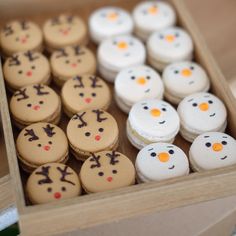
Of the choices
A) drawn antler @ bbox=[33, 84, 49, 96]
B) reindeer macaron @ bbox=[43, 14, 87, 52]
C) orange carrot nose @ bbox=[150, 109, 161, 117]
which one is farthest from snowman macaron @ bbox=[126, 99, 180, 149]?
reindeer macaron @ bbox=[43, 14, 87, 52]

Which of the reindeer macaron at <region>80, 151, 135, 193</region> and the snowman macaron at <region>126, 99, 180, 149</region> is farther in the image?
the snowman macaron at <region>126, 99, 180, 149</region>

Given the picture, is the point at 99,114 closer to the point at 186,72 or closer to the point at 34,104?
the point at 34,104

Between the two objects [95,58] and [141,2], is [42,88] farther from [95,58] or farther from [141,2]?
[141,2]

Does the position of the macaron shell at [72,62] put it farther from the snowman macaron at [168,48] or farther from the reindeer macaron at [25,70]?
the snowman macaron at [168,48]

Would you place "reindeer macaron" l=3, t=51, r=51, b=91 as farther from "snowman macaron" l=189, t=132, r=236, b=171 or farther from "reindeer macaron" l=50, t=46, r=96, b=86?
"snowman macaron" l=189, t=132, r=236, b=171

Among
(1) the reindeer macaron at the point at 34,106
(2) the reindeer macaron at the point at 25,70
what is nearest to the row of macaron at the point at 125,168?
(1) the reindeer macaron at the point at 34,106

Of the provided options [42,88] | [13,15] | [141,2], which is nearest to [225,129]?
[42,88]
